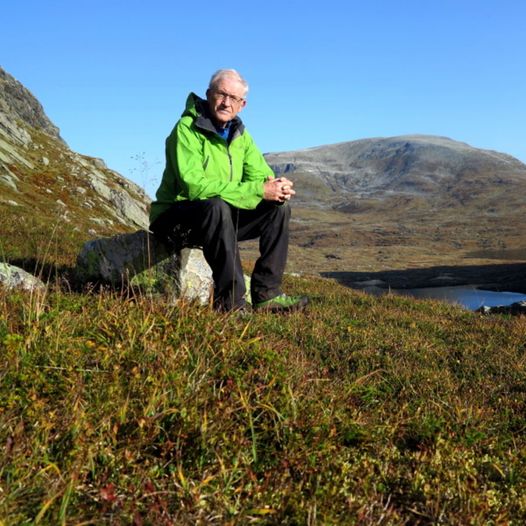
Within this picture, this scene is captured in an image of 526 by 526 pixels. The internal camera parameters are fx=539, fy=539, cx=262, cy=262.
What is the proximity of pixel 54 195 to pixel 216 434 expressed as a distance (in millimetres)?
30301

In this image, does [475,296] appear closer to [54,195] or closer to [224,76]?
[54,195]

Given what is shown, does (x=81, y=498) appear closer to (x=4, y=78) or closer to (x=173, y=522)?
(x=173, y=522)

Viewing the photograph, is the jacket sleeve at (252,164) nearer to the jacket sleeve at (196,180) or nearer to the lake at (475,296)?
the jacket sleeve at (196,180)

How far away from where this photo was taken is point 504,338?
7992mm

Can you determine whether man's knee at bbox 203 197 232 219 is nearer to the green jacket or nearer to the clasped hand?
the green jacket

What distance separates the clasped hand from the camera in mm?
7328

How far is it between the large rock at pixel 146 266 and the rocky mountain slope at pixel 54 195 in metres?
3.71

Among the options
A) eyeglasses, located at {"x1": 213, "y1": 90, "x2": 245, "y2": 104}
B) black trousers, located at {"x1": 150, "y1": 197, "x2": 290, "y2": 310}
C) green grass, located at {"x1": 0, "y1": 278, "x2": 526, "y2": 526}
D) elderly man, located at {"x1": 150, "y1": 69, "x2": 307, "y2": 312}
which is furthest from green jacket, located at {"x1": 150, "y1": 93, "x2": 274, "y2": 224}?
green grass, located at {"x1": 0, "y1": 278, "x2": 526, "y2": 526}

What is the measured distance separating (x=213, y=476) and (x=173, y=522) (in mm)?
405

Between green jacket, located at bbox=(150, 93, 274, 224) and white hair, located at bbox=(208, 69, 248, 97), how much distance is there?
33cm

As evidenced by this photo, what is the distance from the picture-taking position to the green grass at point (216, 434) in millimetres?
2826

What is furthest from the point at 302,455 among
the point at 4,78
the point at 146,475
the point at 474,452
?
the point at 4,78

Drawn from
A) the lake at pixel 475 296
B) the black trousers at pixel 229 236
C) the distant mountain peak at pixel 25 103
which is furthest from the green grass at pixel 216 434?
the distant mountain peak at pixel 25 103

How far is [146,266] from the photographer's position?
29.8ft
